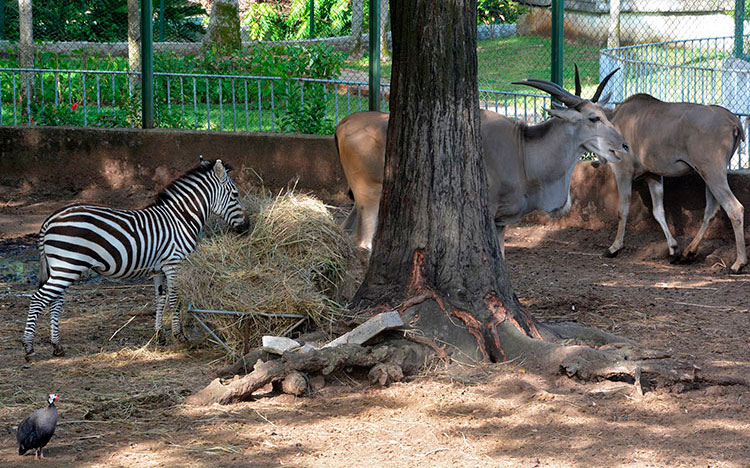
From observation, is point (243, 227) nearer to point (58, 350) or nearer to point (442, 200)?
point (58, 350)

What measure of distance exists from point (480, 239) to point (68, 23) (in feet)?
41.3

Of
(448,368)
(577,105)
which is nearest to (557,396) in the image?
(448,368)

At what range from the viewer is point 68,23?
16.4 meters

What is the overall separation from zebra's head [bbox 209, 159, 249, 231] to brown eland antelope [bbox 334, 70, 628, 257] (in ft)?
3.82

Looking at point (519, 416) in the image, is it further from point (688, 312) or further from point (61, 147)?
point (61, 147)

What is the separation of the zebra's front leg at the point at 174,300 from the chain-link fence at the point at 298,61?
4.91 metres

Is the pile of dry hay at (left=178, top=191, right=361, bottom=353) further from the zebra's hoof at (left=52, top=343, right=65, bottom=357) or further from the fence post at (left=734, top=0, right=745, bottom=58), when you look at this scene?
the fence post at (left=734, top=0, right=745, bottom=58)

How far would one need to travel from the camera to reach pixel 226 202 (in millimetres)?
6961

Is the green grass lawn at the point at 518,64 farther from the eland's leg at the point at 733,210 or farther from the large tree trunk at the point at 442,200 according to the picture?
the large tree trunk at the point at 442,200

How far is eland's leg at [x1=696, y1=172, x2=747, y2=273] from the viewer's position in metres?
8.75

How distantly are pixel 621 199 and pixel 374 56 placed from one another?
10.2 ft

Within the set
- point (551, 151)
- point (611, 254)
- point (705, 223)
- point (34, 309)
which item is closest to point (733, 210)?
point (705, 223)

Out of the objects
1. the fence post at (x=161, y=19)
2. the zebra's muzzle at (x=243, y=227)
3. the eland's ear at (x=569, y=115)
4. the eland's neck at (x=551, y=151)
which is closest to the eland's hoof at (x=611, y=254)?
the eland's neck at (x=551, y=151)

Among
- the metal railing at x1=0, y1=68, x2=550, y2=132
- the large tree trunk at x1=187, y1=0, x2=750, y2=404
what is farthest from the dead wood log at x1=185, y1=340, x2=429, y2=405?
the metal railing at x1=0, y1=68, x2=550, y2=132
